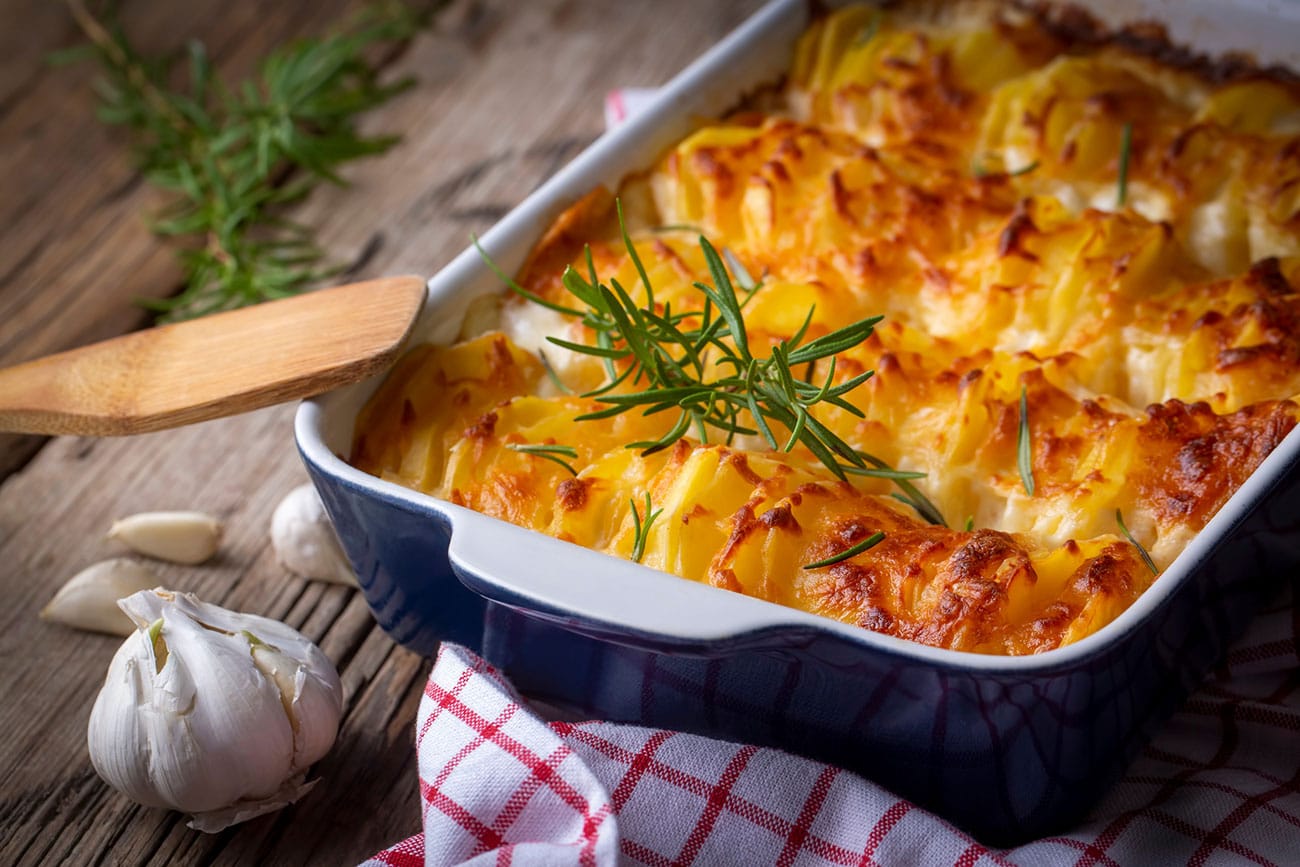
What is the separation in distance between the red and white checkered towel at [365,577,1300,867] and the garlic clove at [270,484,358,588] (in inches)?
17.5

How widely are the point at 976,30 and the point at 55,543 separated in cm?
178

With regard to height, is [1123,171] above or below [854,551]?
below

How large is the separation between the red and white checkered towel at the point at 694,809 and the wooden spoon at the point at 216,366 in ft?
1.40

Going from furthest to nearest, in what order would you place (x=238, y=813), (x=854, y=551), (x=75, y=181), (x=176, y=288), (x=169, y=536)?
(x=75, y=181) → (x=176, y=288) → (x=169, y=536) → (x=238, y=813) → (x=854, y=551)

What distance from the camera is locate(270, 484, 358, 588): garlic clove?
6.81 ft

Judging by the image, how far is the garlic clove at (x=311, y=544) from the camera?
6.81 feet

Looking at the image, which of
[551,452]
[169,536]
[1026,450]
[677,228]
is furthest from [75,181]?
[1026,450]

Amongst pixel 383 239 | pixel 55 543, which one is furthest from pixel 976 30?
pixel 55 543

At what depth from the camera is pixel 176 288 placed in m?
2.74

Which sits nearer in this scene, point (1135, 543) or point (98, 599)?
point (1135, 543)

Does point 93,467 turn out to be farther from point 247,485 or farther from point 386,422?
point 386,422

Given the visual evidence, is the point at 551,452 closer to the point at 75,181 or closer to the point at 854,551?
the point at 854,551

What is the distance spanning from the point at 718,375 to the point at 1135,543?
Answer: 0.60 meters

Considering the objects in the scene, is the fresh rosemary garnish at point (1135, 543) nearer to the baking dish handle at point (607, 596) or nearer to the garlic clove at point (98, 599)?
the baking dish handle at point (607, 596)
